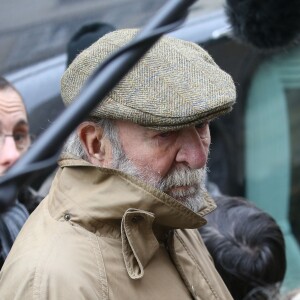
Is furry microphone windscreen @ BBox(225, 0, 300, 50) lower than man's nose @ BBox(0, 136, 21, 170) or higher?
higher

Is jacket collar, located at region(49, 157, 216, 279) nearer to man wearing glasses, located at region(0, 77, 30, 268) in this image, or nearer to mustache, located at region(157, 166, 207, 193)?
mustache, located at region(157, 166, 207, 193)

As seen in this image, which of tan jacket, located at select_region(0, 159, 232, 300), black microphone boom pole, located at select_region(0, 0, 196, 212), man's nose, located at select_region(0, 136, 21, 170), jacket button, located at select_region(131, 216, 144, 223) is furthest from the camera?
man's nose, located at select_region(0, 136, 21, 170)

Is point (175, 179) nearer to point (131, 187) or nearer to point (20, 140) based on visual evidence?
point (131, 187)

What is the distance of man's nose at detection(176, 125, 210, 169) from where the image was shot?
185 cm

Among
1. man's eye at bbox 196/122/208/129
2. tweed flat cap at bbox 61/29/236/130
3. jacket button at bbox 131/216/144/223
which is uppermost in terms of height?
tweed flat cap at bbox 61/29/236/130

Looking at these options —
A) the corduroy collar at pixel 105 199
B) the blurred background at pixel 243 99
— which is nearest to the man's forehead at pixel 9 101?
the corduroy collar at pixel 105 199

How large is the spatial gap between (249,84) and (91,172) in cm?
229

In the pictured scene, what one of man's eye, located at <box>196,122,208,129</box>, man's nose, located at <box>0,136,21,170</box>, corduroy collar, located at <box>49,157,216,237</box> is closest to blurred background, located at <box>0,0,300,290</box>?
man's nose, located at <box>0,136,21,170</box>

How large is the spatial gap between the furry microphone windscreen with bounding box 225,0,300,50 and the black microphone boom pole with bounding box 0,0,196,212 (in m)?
1.47

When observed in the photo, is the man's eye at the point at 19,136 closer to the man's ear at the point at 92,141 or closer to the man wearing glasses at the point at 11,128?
the man wearing glasses at the point at 11,128

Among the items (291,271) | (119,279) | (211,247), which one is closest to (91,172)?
(119,279)

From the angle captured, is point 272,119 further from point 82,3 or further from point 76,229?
point 76,229

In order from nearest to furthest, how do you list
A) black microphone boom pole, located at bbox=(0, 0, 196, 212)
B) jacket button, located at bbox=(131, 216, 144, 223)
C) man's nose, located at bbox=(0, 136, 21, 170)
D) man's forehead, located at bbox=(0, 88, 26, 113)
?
black microphone boom pole, located at bbox=(0, 0, 196, 212) → jacket button, located at bbox=(131, 216, 144, 223) → man's nose, located at bbox=(0, 136, 21, 170) → man's forehead, located at bbox=(0, 88, 26, 113)

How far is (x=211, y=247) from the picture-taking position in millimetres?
2500
